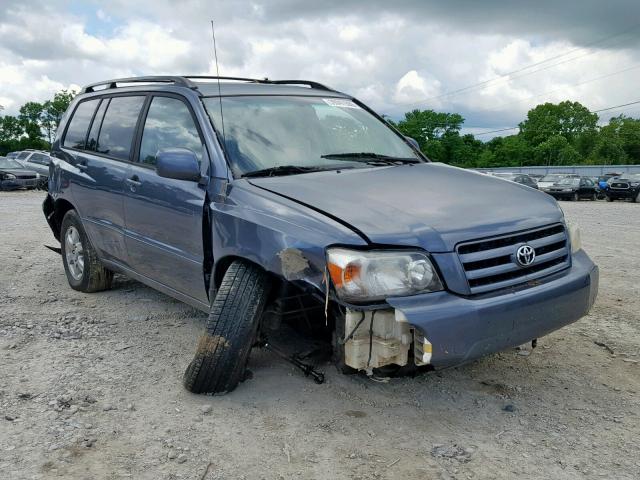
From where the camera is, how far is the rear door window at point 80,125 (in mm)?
5655

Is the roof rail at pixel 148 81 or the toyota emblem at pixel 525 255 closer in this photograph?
the toyota emblem at pixel 525 255

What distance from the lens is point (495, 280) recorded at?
316cm

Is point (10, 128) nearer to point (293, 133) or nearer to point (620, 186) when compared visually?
point (620, 186)

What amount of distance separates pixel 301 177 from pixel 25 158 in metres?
33.3

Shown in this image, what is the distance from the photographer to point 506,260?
321cm

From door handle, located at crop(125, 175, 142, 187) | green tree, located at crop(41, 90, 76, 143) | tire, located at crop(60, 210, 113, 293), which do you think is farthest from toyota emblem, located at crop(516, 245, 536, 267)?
green tree, located at crop(41, 90, 76, 143)

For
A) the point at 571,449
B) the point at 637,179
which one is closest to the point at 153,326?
the point at 571,449

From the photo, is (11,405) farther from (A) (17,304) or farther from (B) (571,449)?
(B) (571,449)

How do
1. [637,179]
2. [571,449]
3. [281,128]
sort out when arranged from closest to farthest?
[571,449] → [281,128] → [637,179]

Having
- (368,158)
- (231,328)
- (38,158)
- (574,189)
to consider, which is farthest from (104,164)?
Answer: (38,158)

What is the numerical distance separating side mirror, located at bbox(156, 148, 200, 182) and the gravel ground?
48.5 inches

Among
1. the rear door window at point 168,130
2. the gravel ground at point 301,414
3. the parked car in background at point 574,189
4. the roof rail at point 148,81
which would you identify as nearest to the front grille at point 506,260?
the gravel ground at point 301,414

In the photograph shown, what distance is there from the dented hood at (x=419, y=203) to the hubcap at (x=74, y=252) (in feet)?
9.41

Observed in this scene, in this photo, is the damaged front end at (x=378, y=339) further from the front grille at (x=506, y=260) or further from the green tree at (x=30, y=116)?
the green tree at (x=30, y=116)
